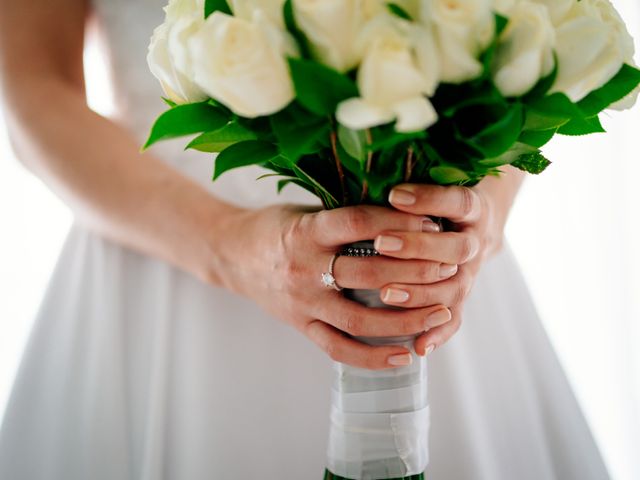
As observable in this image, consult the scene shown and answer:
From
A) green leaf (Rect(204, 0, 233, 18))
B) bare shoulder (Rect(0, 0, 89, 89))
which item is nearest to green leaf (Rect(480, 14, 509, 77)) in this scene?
green leaf (Rect(204, 0, 233, 18))

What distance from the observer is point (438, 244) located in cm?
58

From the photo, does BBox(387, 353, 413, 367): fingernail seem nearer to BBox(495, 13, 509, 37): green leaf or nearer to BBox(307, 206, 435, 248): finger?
BBox(307, 206, 435, 248): finger

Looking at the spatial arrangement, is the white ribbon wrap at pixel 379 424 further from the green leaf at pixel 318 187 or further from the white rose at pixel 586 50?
the white rose at pixel 586 50

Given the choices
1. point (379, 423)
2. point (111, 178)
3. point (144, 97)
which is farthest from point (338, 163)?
point (144, 97)

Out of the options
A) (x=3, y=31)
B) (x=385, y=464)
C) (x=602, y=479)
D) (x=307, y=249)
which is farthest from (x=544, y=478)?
(x=3, y=31)

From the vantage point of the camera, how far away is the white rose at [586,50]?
437 millimetres

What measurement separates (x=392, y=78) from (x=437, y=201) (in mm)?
189

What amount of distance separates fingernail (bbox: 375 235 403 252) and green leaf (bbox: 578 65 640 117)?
202 millimetres

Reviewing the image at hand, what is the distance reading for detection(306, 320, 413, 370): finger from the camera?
59 cm

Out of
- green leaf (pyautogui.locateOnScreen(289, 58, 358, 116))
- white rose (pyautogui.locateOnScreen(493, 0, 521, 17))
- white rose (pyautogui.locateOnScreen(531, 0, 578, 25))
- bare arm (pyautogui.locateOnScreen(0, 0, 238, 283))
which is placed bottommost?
green leaf (pyautogui.locateOnScreen(289, 58, 358, 116))

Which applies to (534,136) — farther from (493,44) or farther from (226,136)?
(226,136)

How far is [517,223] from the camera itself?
171cm

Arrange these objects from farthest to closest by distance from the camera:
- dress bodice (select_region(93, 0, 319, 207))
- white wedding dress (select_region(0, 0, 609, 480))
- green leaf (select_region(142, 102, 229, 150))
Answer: dress bodice (select_region(93, 0, 319, 207)), white wedding dress (select_region(0, 0, 609, 480)), green leaf (select_region(142, 102, 229, 150))

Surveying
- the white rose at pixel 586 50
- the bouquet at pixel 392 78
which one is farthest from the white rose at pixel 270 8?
the white rose at pixel 586 50
